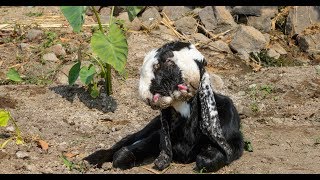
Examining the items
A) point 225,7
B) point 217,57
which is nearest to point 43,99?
point 217,57

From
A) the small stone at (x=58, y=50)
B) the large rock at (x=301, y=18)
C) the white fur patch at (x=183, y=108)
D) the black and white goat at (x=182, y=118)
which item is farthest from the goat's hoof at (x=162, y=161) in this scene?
the large rock at (x=301, y=18)

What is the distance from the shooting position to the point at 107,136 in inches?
285

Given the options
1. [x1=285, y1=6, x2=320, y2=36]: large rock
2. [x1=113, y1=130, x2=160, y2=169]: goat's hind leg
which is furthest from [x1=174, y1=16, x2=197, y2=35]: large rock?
[x1=113, y1=130, x2=160, y2=169]: goat's hind leg

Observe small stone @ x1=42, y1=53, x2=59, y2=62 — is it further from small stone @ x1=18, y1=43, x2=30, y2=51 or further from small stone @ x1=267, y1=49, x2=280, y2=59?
small stone @ x1=267, y1=49, x2=280, y2=59

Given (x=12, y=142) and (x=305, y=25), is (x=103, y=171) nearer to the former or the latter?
(x=12, y=142)

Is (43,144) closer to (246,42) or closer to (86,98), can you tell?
(86,98)

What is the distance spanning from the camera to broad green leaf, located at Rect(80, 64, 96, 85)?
25.9 ft

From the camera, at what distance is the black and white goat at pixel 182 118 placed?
5.86 m

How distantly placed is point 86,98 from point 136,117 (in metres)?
0.74

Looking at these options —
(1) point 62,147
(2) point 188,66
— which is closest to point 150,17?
(1) point 62,147

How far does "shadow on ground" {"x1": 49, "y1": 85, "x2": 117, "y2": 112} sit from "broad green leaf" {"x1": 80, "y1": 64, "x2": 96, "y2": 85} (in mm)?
273

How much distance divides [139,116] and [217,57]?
2.18 metres

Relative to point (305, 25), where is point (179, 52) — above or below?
above

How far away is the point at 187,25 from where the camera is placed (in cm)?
1017
